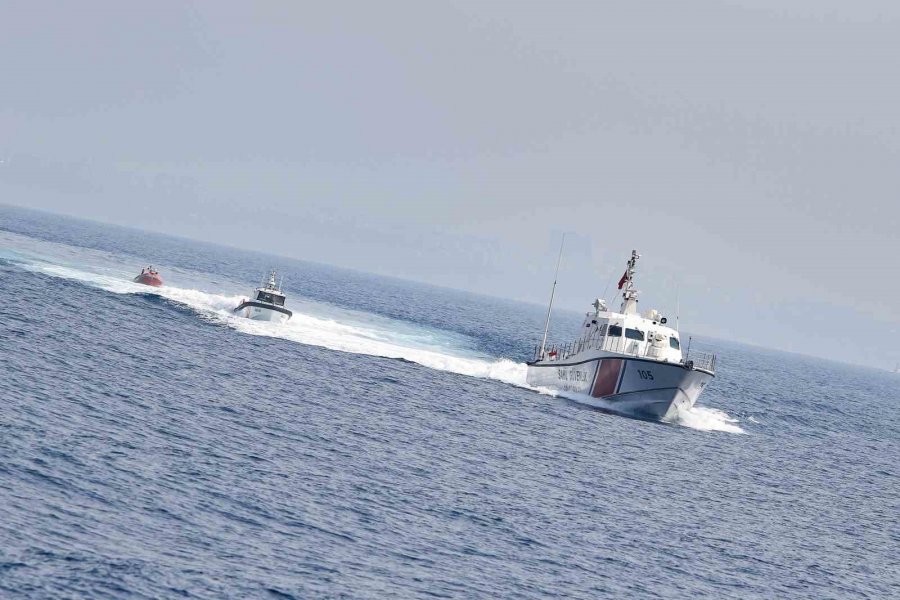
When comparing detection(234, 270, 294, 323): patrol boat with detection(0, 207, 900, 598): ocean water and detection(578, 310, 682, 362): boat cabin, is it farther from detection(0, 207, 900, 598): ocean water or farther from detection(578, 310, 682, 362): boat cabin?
detection(578, 310, 682, 362): boat cabin

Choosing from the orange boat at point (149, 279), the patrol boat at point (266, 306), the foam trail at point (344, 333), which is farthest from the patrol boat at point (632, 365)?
the orange boat at point (149, 279)

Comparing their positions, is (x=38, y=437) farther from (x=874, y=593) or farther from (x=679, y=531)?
(x=874, y=593)

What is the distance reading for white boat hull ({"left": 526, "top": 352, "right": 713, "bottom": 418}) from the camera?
59.0m

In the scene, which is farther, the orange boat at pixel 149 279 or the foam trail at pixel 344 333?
the orange boat at pixel 149 279

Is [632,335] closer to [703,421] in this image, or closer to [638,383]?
[638,383]

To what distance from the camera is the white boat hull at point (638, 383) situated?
59.0m

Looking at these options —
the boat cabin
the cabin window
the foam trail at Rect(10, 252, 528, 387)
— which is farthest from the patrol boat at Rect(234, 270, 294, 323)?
the cabin window

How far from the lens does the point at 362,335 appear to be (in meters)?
Result: 90.2

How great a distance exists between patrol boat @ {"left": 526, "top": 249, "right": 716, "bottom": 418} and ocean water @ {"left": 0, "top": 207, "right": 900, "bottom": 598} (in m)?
1.45

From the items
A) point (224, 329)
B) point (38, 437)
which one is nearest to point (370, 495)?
point (38, 437)

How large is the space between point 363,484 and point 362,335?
55.7m

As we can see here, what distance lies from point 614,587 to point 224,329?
50.6 m

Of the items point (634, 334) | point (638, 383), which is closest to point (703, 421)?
point (634, 334)

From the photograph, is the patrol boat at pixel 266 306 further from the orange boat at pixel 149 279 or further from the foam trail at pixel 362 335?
the orange boat at pixel 149 279
